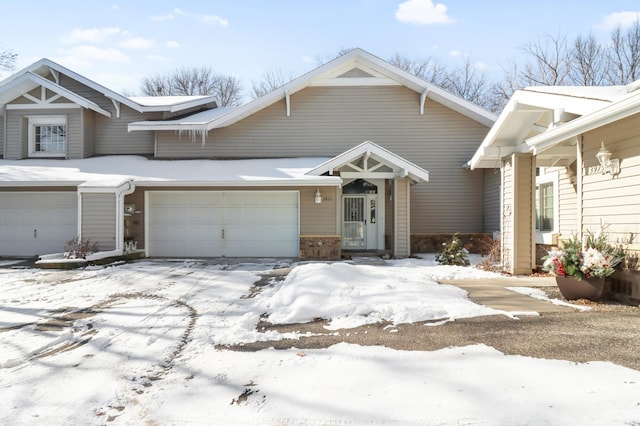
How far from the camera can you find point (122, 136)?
14.2 meters

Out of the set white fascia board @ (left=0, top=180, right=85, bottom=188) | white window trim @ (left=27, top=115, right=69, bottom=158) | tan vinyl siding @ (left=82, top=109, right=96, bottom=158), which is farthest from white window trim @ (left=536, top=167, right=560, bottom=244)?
white window trim @ (left=27, top=115, right=69, bottom=158)

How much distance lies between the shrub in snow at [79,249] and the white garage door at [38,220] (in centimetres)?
158

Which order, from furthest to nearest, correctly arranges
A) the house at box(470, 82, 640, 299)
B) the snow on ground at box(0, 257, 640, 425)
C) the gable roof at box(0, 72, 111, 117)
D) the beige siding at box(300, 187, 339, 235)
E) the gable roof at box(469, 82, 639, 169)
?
the gable roof at box(0, 72, 111, 117)
the beige siding at box(300, 187, 339, 235)
the gable roof at box(469, 82, 639, 169)
the house at box(470, 82, 640, 299)
the snow on ground at box(0, 257, 640, 425)

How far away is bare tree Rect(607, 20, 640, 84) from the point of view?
22391 millimetres

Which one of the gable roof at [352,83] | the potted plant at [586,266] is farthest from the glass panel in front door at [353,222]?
the potted plant at [586,266]

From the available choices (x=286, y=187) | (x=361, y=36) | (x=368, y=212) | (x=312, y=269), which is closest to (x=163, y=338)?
(x=312, y=269)

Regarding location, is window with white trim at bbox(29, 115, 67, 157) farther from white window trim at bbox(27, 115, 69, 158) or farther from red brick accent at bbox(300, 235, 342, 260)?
red brick accent at bbox(300, 235, 342, 260)

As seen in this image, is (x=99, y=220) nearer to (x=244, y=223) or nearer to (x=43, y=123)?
(x=244, y=223)

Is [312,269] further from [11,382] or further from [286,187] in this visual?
[286,187]

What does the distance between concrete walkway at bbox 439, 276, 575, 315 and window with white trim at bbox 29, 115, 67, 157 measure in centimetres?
1375

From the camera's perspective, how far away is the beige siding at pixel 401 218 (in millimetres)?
11680

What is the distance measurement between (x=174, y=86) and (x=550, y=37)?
27.6 m

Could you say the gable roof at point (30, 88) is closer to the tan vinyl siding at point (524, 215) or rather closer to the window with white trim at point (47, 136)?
the window with white trim at point (47, 136)

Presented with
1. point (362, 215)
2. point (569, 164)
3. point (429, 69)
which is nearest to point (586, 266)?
point (569, 164)
